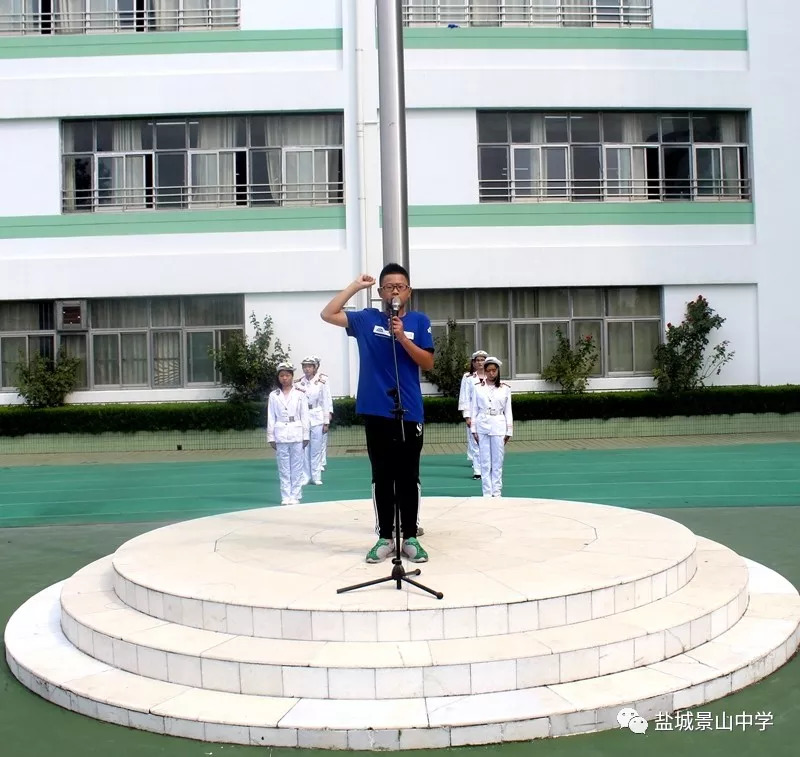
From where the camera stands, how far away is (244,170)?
2017 centimetres

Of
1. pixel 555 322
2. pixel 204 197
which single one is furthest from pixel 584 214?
pixel 204 197

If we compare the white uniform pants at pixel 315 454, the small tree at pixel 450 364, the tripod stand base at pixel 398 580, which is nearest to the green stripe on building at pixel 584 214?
the small tree at pixel 450 364

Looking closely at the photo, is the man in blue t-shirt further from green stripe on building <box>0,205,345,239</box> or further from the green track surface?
green stripe on building <box>0,205,345,239</box>

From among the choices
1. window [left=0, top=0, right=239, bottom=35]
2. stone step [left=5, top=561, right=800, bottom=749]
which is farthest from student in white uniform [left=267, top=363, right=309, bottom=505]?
window [left=0, top=0, right=239, bottom=35]

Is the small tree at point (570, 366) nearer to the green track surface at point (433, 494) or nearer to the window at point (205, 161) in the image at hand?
the green track surface at point (433, 494)

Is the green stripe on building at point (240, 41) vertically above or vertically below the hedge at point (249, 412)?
above

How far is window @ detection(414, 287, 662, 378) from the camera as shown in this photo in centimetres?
2033

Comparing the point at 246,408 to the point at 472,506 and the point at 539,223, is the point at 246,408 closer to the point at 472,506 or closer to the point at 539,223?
the point at 539,223

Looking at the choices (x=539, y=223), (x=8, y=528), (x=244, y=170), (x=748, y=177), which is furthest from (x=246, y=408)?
(x=748, y=177)

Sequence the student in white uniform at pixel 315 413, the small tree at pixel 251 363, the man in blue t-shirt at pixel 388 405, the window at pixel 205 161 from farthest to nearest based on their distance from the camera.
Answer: the window at pixel 205 161, the small tree at pixel 251 363, the student in white uniform at pixel 315 413, the man in blue t-shirt at pixel 388 405

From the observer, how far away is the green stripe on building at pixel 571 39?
19.8 meters

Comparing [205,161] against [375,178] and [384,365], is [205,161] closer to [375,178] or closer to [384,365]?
[375,178]

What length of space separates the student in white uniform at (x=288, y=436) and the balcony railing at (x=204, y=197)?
9716 millimetres

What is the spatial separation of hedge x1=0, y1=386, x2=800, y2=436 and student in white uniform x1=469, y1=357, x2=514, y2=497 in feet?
25.2
